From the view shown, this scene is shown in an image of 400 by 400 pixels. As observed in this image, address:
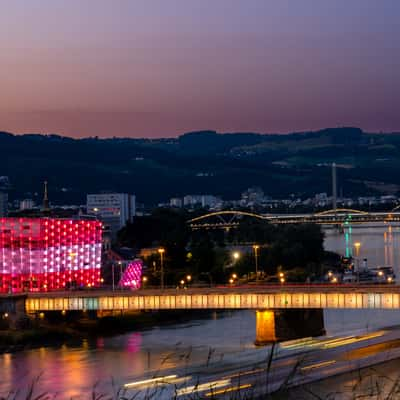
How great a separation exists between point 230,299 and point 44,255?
7478 millimetres

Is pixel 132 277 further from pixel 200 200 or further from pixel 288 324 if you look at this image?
pixel 200 200

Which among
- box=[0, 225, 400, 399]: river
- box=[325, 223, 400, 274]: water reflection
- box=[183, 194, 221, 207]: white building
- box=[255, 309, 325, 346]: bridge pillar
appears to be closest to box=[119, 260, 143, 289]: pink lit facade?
box=[0, 225, 400, 399]: river

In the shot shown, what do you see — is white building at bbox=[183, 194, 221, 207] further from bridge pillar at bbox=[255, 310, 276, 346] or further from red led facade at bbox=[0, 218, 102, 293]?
bridge pillar at bbox=[255, 310, 276, 346]

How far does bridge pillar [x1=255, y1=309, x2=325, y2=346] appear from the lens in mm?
18328

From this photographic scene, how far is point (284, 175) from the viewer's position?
127125mm

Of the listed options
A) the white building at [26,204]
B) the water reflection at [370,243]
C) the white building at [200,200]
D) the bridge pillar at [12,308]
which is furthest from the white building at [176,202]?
the bridge pillar at [12,308]

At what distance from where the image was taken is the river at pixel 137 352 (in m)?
13.8

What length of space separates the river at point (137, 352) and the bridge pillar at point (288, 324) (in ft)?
0.93

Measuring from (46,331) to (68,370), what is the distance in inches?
202

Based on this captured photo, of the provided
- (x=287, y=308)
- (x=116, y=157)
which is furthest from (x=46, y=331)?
(x=116, y=157)

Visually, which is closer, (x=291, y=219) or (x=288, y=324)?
(x=288, y=324)

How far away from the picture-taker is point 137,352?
17172mm

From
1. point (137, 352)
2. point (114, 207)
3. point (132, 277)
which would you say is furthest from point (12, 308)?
point (114, 207)

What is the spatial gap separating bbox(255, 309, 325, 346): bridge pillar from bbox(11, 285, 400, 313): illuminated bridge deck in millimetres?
196
